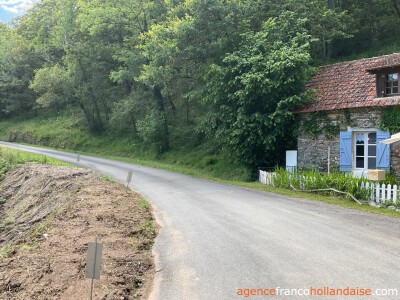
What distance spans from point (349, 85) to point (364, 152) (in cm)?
356

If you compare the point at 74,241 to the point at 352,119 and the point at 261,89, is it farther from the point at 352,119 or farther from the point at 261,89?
the point at 352,119

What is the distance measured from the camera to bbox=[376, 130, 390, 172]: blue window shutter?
1544 cm

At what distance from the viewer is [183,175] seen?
20609mm

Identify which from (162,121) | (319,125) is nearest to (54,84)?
(162,121)

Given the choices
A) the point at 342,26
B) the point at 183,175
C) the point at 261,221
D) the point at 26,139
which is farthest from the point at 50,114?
the point at 261,221

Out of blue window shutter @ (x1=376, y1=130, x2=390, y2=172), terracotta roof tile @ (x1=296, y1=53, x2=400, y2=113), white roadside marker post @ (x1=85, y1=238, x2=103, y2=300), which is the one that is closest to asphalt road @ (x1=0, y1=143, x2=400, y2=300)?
white roadside marker post @ (x1=85, y1=238, x2=103, y2=300)

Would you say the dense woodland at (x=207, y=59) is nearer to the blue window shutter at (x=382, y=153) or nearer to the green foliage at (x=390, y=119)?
the green foliage at (x=390, y=119)

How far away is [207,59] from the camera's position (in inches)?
860

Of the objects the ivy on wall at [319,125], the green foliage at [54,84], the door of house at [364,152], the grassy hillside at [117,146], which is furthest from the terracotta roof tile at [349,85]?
the green foliage at [54,84]

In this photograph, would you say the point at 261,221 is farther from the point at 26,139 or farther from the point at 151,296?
the point at 26,139

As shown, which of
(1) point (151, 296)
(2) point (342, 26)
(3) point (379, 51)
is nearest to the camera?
(1) point (151, 296)

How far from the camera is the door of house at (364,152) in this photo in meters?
16.4

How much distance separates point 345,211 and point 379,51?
62.7 feet

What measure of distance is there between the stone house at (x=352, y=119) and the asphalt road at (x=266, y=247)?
525 centimetres
